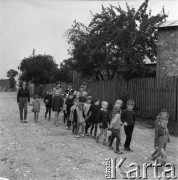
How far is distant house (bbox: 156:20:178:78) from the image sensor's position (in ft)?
56.9

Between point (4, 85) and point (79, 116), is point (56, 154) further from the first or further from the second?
point (4, 85)

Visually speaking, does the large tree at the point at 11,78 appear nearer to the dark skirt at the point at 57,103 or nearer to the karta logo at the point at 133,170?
the dark skirt at the point at 57,103

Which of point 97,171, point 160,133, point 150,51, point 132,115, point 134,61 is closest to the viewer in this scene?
point 97,171

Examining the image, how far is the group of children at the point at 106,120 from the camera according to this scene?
22.8ft

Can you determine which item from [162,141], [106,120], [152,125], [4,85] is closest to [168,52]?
[152,125]

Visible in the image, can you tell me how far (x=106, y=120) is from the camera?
8758 mm

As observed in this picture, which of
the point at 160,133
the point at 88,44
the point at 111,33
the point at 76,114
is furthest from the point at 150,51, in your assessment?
the point at 160,133

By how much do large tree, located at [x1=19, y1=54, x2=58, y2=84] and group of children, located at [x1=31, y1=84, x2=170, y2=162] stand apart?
85.2 ft

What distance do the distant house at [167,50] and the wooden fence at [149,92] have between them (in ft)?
8.24

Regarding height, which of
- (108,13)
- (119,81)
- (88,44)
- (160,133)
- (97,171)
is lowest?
(97,171)

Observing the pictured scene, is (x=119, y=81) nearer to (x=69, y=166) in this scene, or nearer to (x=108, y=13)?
(x=108, y=13)

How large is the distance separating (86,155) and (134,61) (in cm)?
1097

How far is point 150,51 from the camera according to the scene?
1878cm

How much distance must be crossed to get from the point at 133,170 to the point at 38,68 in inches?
1298
